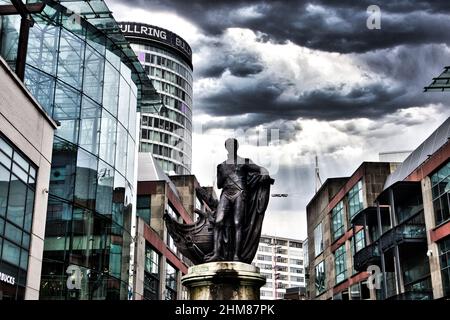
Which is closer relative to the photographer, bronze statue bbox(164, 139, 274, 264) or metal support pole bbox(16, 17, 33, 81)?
bronze statue bbox(164, 139, 274, 264)

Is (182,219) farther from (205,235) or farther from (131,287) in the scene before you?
(205,235)

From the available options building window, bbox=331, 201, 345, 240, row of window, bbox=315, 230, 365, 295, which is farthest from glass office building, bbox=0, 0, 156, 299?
building window, bbox=331, 201, 345, 240

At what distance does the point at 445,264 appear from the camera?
1471 inches

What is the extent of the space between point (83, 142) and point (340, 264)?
37.9 meters

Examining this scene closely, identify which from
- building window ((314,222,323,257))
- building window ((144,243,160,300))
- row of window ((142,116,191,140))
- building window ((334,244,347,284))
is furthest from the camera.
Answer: row of window ((142,116,191,140))

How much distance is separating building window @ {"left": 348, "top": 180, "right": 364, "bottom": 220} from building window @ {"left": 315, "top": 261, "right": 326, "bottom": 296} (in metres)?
15.1

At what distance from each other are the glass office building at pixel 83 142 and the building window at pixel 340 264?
28753 millimetres

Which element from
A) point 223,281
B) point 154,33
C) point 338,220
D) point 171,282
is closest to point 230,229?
point 223,281

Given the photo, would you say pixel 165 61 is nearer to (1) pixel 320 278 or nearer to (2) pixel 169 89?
(2) pixel 169 89

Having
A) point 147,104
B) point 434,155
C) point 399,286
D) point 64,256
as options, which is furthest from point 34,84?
point 399,286

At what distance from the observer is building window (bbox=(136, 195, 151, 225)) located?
59.8 metres

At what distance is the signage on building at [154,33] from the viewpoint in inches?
5758

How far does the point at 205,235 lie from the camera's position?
15.8m

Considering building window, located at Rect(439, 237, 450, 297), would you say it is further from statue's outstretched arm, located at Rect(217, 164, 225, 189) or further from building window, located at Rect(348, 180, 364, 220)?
statue's outstretched arm, located at Rect(217, 164, 225, 189)
